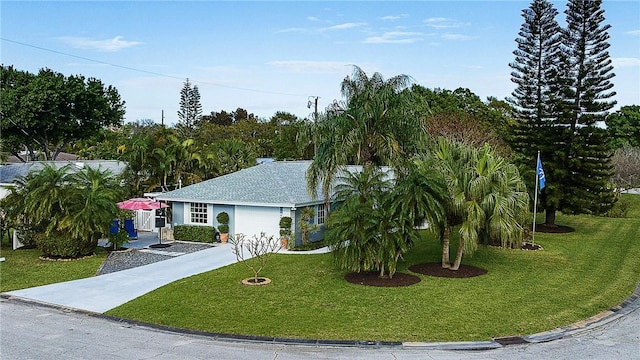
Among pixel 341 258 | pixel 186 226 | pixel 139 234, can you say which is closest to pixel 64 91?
pixel 139 234

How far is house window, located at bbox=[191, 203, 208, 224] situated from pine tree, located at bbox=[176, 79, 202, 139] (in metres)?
27.8

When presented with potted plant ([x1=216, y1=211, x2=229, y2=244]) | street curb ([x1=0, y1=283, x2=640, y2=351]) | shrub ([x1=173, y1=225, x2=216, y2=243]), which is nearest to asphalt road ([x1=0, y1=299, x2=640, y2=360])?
street curb ([x1=0, y1=283, x2=640, y2=351])

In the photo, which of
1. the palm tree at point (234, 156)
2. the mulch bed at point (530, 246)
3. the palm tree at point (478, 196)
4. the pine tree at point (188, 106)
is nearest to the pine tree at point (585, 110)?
the mulch bed at point (530, 246)

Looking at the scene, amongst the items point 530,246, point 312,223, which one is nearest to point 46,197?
point 312,223

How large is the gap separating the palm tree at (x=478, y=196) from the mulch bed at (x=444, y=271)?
0.65 m

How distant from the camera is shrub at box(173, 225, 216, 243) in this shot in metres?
20.3

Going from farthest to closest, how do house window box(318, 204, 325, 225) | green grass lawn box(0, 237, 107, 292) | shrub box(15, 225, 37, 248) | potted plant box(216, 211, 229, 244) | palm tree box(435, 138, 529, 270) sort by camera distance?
house window box(318, 204, 325, 225)
potted plant box(216, 211, 229, 244)
shrub box(15, 225, 37, 248)
green grass lawn box(0, 237, 107, 292)
palm tree box(435, 138, 529, 270)

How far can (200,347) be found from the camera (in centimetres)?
926

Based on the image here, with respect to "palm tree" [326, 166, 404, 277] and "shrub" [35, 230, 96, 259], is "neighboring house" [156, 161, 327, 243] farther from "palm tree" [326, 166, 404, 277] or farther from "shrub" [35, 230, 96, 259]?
"palm tree" [326, 166, 404, 277]

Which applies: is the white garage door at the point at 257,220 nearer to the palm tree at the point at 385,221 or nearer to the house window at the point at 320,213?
the house window at the point at 320,213

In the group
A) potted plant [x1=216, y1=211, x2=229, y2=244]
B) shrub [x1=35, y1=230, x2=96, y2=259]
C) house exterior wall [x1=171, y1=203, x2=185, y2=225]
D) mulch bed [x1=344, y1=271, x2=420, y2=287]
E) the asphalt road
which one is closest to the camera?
the asphalt road

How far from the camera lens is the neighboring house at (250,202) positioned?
19.4m

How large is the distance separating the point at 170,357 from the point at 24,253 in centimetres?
1200

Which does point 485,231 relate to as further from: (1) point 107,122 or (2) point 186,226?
(1) point 107,122
